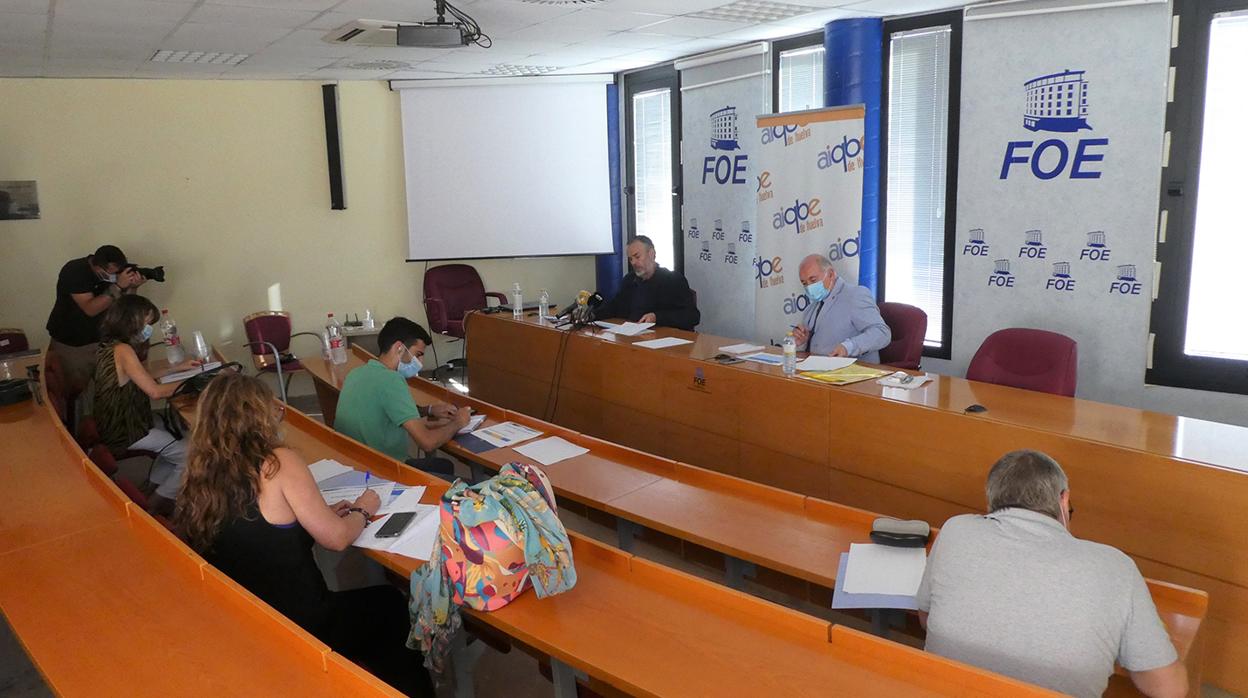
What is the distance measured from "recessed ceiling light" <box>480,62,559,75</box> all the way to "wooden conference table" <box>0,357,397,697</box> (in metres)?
4.75

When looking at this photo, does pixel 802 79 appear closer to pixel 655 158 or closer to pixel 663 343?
pixel 655 158

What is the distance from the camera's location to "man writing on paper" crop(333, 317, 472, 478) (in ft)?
11.5

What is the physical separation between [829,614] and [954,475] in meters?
0.74

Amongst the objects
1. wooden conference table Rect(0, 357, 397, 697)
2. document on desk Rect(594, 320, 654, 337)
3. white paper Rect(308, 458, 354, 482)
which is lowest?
wooden conference table Rect(0, 357, 397, 697)

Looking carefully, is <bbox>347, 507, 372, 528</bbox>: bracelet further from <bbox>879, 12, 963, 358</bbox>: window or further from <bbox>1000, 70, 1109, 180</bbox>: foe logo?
<bbox>1000, 70, 1109, 180</bbox>: foe logo

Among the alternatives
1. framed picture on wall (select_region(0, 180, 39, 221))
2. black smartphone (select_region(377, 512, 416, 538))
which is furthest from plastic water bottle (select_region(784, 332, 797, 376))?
framed picture on wall (select_region(0, 180, 39, 221))

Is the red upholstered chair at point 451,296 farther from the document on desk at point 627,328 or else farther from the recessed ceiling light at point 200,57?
the recessed ceiling light at point 200,57

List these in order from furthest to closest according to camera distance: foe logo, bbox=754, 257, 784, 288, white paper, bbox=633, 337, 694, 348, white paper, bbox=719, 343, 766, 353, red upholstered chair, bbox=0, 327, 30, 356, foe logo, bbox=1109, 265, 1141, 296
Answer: foe logo, bbox=754, 257, 784, 288, red upholstered chair, bbox=0, 327, 30, 356, white paper, bbox=633, 337, 694, 348, white paper, bbox=719, 343, 766, 353, foe logo, bbox=1109, 265, 1141, 296

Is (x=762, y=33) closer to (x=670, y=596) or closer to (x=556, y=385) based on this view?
(x=556, y=385)

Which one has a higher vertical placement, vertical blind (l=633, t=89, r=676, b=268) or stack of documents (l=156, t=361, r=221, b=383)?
vertical blind (l=633, t=89, r=676, b=268)

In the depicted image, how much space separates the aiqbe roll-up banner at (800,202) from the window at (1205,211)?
1.70 m

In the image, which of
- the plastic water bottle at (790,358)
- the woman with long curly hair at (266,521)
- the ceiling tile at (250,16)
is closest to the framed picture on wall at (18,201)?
the ceiling tile at (250,16)

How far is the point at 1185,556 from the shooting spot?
271cm

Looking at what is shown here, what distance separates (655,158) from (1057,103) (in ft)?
12.3
